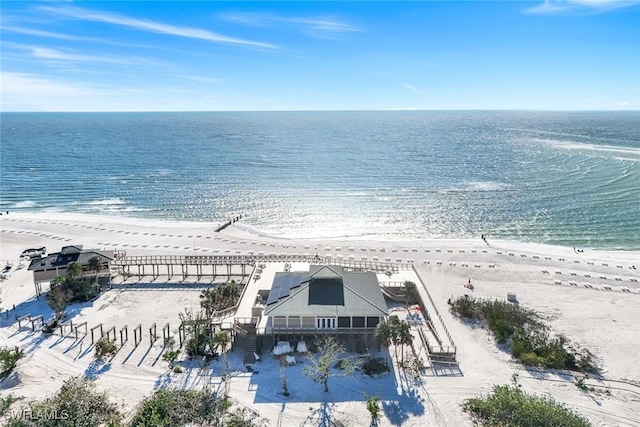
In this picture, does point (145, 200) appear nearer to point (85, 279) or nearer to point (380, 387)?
point (85, 279)

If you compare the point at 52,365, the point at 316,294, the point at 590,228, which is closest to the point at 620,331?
the point at 316,294

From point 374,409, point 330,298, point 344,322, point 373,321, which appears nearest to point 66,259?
point 330,298

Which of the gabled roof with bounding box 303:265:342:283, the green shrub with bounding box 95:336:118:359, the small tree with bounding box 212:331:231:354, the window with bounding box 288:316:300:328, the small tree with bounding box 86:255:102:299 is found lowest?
the green shrub with bounding box 95:336:118:359

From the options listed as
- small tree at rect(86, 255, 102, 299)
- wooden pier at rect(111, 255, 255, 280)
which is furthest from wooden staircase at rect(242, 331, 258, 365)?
small tree at rect(86, 255, 102, 299)

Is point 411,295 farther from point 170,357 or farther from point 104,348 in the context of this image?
point 104,348

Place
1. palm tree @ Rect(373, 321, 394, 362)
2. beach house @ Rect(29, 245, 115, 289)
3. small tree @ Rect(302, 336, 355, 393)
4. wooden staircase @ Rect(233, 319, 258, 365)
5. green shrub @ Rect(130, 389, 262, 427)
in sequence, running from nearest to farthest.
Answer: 1. green shrub @ Rect(130, 389, 262, 427)
2. small tree @ Rect(302, 336, 355, 393)
3. palm tree @ Rect(373, 321, 394, 362)
4. wooden staircase @ Rect(233, 319, 258, 365)
5. beach house @ Rect(29, 245, 115, 289)

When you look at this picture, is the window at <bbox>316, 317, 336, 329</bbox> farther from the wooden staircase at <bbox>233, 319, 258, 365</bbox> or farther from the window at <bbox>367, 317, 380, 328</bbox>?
the wooden staircase at <bbox>233, 319, 258, 365</bbox>

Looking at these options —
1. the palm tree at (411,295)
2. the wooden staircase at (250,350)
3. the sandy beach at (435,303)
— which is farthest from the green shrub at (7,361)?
the palm tree at (411,295)

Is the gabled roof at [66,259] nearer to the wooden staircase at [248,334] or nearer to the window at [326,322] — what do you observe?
the wooden staircase at [248,334]
